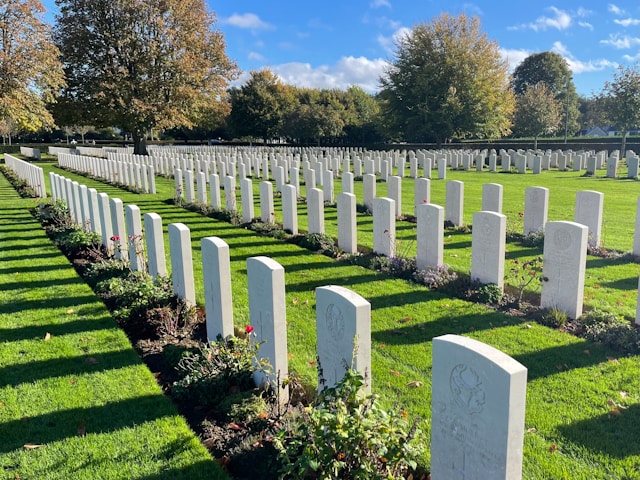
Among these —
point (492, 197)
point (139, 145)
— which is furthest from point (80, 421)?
point (139, 145)

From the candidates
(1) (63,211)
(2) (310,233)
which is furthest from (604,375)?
(1) (63,211)

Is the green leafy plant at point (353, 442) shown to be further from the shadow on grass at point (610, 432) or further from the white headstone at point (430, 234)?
the white headstone at point (430, 234)

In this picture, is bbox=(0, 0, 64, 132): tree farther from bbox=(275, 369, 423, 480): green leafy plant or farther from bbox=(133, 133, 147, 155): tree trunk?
bbox=(275, 369, 423, 480): green leafy plant

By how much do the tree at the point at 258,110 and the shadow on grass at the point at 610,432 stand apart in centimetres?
5654

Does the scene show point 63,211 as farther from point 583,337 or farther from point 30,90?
point 30,90

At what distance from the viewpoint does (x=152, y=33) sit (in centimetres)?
3256

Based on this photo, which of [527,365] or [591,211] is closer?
[527,365]

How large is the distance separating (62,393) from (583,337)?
15.5 ft

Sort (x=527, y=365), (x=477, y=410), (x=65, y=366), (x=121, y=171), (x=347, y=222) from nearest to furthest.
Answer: (x=477, y=410), (x=527, y=365), (x=65, y=366), (x=347, y=222), (x=121, y=171)

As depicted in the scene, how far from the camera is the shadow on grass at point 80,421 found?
140 inches

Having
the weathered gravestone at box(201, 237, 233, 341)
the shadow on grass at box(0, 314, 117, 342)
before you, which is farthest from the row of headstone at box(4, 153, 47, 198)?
the weathered gravestone at box(201, 237, 233, 341)

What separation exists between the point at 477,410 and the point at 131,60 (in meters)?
34.6

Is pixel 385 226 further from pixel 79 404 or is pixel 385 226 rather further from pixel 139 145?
pixel 139 145

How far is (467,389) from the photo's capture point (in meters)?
2.28
